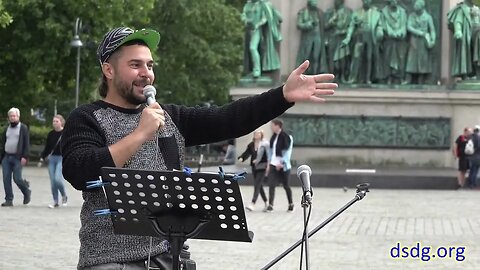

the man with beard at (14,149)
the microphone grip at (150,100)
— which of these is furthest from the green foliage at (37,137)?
the microphone grip at (150,100)

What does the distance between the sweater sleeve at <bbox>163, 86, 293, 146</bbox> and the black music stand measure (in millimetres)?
713

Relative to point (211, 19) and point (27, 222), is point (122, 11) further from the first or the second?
point (27, 222)

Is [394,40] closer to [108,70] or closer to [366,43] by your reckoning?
[366,43]

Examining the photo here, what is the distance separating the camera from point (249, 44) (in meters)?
32.7

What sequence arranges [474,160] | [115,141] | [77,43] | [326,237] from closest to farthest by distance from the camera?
[115,141] < [326,237] < [474,160] < [77,43]

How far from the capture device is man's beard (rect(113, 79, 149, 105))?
17.5 feet

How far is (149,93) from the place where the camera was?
5.20m

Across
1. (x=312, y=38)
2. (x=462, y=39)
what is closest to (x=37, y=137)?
(x=312, y=38)

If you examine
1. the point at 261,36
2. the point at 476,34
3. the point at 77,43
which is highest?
the point at 261,36

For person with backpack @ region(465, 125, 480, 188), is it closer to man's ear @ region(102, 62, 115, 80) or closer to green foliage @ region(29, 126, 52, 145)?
man's ear @ region(102, 62, 115, 80)

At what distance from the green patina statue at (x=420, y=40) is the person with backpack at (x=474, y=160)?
9.08 feet

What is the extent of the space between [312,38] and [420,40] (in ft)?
9.75

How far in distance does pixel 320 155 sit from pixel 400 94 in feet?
9.05

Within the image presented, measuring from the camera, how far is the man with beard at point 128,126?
201 inches
